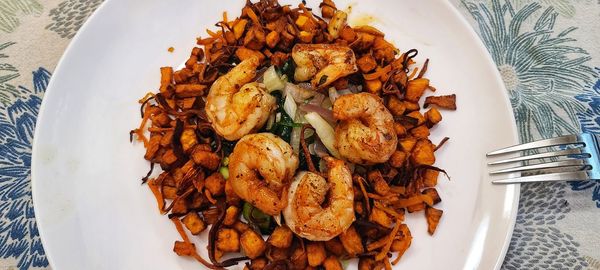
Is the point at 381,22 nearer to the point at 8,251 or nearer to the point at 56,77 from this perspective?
the point at 56,77

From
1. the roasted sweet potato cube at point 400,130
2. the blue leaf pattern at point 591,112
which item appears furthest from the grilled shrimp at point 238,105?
the blue leaf pattern at point 591,112

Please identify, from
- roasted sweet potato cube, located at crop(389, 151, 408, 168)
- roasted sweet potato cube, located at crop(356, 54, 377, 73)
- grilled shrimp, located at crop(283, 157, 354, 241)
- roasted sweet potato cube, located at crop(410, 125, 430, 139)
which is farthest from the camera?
roasted sweet potato cube, located at crop(356, 54, 377, 73)

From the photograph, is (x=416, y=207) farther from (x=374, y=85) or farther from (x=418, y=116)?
(x=374, y=85)

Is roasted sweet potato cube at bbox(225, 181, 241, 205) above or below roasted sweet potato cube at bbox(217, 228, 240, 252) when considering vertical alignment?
above

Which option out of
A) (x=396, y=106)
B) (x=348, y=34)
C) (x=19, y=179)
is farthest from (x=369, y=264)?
(x=19, y=179)

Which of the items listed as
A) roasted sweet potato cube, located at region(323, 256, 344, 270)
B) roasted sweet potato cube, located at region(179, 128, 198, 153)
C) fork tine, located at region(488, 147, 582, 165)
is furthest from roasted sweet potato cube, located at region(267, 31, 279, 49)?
fork tine, located at region(488, 147, 582, 165)

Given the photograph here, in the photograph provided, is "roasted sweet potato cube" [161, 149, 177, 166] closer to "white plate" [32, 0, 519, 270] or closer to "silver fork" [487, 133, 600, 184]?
"white plate" [32, 0, 519, 270]

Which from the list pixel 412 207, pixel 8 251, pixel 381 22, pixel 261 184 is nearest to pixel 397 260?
pixel 412 207
